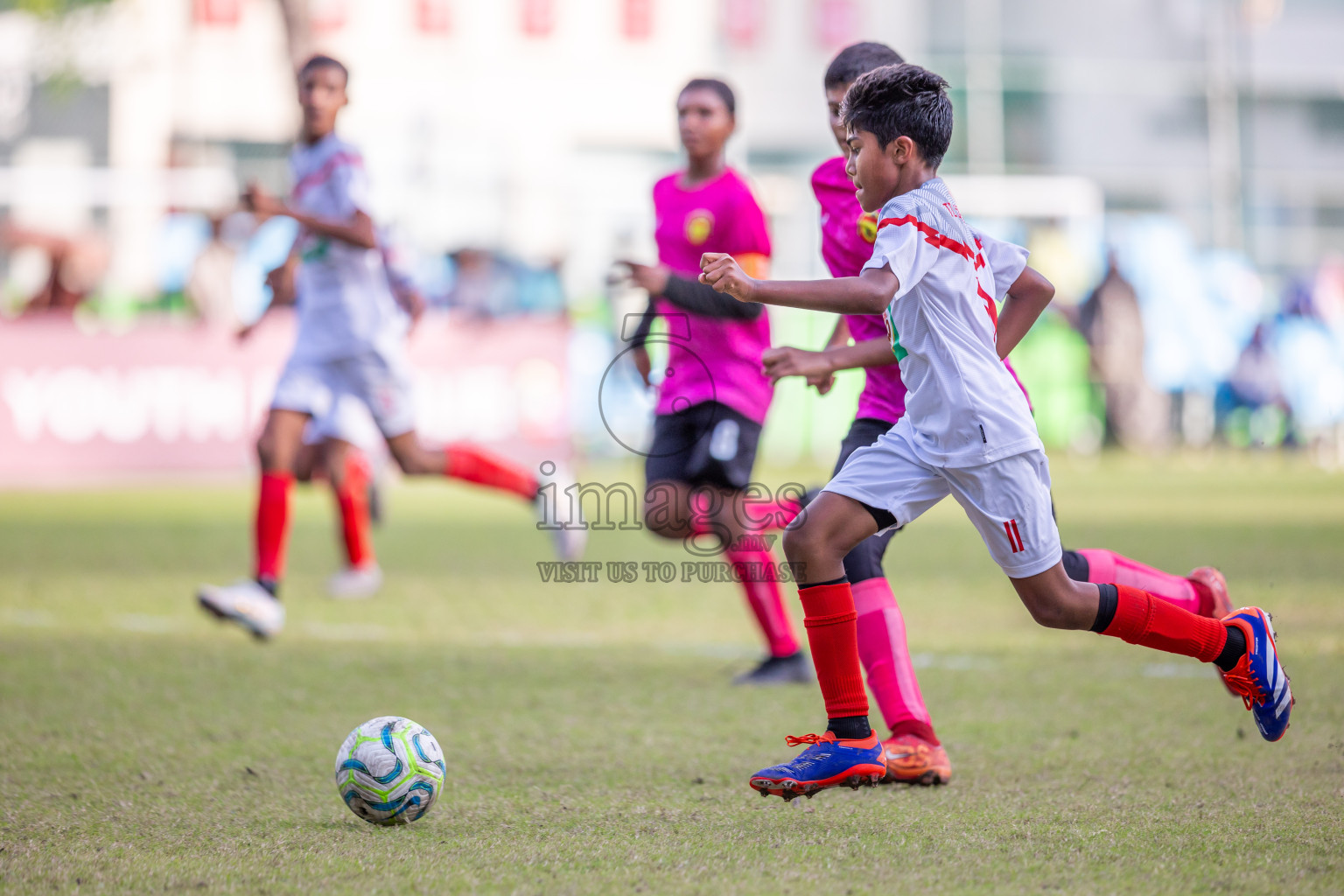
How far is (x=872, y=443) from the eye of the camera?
13.5 ft

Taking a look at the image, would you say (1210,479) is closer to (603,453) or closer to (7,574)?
(603,453)

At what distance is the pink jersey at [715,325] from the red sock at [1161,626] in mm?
1976

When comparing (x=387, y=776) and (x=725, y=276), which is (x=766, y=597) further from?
(x=725, y=276)

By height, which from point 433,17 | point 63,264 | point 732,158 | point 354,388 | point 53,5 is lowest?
point 354,388

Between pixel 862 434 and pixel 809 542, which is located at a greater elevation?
pixel 862 434

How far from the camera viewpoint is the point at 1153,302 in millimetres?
20859

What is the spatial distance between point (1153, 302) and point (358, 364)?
16.5 m

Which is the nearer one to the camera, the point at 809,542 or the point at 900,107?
the point at 900,107

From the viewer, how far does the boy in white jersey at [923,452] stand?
340 centimetres

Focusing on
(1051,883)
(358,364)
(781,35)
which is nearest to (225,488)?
(358,364)

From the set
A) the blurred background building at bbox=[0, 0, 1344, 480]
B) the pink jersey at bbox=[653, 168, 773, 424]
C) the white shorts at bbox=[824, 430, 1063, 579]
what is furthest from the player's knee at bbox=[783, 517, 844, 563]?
the blurred background building at bbox=[0, 0, 1344, 480]

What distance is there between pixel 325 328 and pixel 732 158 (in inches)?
911

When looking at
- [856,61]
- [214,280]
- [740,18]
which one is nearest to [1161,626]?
[856,61]

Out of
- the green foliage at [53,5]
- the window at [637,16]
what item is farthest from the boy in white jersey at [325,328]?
the window at [637,16]
